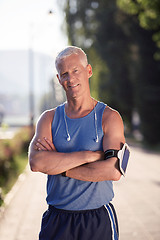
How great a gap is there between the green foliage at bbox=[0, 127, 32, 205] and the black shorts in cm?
504

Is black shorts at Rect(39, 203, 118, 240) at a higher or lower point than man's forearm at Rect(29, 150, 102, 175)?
lower

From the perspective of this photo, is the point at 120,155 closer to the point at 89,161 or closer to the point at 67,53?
the point at 89,161

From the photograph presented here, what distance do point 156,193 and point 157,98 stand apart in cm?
1345

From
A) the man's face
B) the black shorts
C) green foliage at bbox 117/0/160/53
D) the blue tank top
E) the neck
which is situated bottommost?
the black shorts

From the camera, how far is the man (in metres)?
2.62

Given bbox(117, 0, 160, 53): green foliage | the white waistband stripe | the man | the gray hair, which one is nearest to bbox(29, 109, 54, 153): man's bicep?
the man

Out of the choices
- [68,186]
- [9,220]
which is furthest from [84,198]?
[9,220]

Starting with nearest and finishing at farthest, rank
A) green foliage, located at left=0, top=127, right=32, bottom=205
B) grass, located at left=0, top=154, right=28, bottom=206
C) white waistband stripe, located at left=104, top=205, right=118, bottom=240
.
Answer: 1. white waistband stripe, located at left=104, top=205, right=118, bottom=240
2. grass, located at left=0, top=154, right=28, bottom=206
3. green foliage, located at left=0, top=127, right=32, bottom=205

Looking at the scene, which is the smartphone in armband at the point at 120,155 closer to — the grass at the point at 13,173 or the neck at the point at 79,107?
the neck at the point at 79,107

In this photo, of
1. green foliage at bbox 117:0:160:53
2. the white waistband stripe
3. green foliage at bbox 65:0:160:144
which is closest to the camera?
the white waistband stripe

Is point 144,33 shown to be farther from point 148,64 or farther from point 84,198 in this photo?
point 84,198

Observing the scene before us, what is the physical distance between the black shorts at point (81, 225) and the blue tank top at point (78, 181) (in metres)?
0.05

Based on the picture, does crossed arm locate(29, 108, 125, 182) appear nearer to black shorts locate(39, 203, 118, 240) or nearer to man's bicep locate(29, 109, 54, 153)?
man's bicep locate(29, 109, 54, 153)

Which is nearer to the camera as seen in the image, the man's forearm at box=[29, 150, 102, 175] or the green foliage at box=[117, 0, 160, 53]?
the man's forearm at box=[29, 150, 102, 175]
